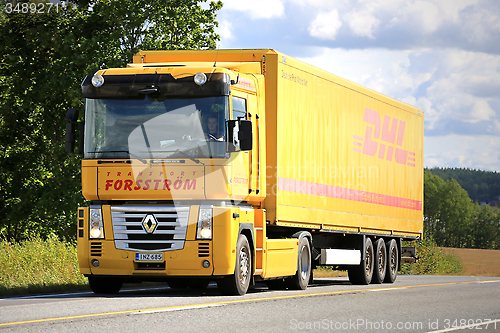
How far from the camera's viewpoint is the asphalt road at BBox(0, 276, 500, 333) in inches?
326

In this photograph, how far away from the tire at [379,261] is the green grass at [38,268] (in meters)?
8.09

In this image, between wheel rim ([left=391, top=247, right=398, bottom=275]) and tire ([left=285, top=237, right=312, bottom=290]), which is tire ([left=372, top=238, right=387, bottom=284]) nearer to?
wheel rim ([left=391, top=247, right=398, bottom=275])

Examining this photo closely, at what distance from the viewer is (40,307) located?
998 centimetres

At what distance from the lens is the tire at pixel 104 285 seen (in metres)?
13.0

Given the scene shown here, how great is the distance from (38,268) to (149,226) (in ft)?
15.8

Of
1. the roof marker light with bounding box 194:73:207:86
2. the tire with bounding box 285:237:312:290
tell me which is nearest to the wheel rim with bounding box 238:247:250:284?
the tire with bounding box 285:237:312:290

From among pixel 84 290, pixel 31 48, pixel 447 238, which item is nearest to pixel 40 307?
pixel 84 290

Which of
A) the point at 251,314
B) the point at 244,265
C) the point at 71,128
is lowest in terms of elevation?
the point at 251,314

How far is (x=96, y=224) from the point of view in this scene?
1220 centimetres

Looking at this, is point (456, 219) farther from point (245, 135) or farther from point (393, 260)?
point (245, 135)

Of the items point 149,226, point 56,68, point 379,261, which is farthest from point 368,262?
point 56,68

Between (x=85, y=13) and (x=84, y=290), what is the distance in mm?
18900

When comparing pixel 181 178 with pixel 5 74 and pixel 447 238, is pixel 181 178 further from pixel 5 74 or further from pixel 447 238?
pixel 447 238

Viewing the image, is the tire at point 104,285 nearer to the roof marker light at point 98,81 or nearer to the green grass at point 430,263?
the roof marker light at point 98,81
